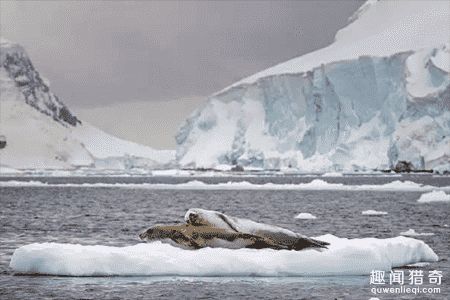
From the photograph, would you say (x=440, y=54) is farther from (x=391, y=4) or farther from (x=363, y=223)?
(x=363, y=223)

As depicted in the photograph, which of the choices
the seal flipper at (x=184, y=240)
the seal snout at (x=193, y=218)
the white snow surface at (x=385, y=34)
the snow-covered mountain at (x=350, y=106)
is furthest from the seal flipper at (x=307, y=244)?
the white snow surface at (x=385, y=34)

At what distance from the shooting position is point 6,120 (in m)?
162

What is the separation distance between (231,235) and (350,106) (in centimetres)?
7026

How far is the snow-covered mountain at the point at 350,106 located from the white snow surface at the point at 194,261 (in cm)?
5859

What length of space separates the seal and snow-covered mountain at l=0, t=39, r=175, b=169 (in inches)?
4954

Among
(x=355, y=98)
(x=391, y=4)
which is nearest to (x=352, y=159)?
(x=355, y=98)

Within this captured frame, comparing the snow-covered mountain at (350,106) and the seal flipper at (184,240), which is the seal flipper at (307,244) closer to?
the seal flipper at (184,240)

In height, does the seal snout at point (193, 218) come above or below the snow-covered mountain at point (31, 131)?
below

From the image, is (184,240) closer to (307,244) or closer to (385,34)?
(307,244)

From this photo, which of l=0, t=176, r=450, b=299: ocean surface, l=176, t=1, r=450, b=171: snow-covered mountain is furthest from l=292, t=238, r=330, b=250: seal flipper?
l=176, t=1, r=450, b=171: snow-covered mountain

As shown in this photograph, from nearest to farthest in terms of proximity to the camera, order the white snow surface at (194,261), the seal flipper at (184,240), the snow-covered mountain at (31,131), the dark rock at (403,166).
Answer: the white snow surface at (194,261)
the seal flipper at (184,240)
the dark rock at (403,166)
the snow-covered mountain at (31,131)

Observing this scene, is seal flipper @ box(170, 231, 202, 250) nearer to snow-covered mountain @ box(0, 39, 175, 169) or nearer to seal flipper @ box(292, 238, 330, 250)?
seal flipper @ box(292, 238, 330, 250)

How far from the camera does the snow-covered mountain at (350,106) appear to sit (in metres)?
67.9

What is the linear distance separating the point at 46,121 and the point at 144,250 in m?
171
